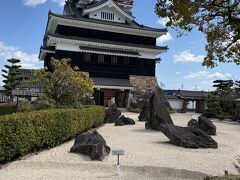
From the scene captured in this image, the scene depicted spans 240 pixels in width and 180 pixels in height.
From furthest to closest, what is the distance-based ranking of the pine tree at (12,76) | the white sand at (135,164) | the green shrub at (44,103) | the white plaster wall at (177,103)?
the white plaster wall at (177,103)
the pine tree at (12,76)
the green shrub at (44,103)
the white sand at (135,164)

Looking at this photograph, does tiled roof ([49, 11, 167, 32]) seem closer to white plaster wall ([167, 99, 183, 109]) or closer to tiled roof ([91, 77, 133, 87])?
tiled roof ([91, 77, 133, 87])

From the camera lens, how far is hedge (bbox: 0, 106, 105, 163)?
998 centimetres

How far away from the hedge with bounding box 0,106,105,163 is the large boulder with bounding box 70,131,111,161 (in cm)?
136

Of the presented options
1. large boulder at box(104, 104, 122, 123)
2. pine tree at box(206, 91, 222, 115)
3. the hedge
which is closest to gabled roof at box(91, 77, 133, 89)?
pine tree at box(206, 91, 222, 115)

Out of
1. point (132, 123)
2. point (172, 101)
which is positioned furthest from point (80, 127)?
point (172, 101)

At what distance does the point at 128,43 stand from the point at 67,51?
7733 millimetres

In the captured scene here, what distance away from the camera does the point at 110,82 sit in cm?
4247

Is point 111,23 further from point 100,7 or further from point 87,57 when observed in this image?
point 87,57

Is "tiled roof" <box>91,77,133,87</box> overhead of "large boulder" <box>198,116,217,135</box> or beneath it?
overhead

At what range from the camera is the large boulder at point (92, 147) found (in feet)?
36.1

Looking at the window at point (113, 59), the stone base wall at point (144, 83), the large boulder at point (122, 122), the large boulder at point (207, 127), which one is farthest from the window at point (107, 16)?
the large boulder at point (207, 127)

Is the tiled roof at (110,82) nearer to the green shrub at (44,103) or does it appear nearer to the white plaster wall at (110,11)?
the white plaster wall at (110,11)

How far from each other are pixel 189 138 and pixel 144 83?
30.7 meters

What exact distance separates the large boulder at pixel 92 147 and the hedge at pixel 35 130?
1.36 meters
